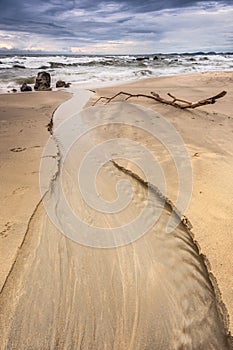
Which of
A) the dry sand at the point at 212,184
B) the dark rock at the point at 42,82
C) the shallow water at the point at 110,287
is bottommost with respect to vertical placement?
the shallow water at the point at 110,287

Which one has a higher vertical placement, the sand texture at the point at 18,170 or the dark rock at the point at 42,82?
the dark rock at the point at 42,82

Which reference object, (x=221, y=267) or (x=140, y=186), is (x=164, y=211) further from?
(x=221, y=267)

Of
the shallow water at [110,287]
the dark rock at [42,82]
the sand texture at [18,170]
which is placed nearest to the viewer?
the shallow water at [110,287]

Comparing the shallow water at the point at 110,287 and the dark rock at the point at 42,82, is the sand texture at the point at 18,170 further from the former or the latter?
the dark rock at the point at 42,82

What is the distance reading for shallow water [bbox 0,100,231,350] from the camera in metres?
1.56

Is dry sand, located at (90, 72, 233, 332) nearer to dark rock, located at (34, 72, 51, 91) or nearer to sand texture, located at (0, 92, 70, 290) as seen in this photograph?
sand texture, located at (0, 92, 70, 290)

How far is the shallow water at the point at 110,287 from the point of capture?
1557mm

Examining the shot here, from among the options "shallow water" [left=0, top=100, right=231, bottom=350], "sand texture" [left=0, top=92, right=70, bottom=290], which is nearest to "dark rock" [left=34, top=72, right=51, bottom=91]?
"sand texture" [left=0, top=92, right=70, bottom=290]

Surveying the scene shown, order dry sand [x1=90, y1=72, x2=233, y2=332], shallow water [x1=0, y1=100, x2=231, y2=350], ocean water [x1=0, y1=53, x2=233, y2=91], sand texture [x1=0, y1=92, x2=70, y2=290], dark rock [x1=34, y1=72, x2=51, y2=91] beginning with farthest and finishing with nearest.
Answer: ocean water [x1=0, y1=53, x2=233, y2=91]
dark rock [x1=34, y1=72, x2=51, y2=91]
sand texture [x1=0, y1=92, x2=70, y2=290]
dry sand [x1=90, y1=72, x2=233, y2=332]
shallow water [x1=0, y1=100, x2=231, y2=350]

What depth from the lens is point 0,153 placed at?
355cm

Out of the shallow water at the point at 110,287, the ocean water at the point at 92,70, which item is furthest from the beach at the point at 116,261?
the ocean water at the point at 92,70

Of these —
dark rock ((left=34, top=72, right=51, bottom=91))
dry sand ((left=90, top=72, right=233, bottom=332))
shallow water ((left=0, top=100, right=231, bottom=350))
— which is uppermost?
dark rock ((left=34, top=72, right=51, bottom=91))

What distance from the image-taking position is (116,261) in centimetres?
208

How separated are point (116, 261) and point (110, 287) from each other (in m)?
0.24
